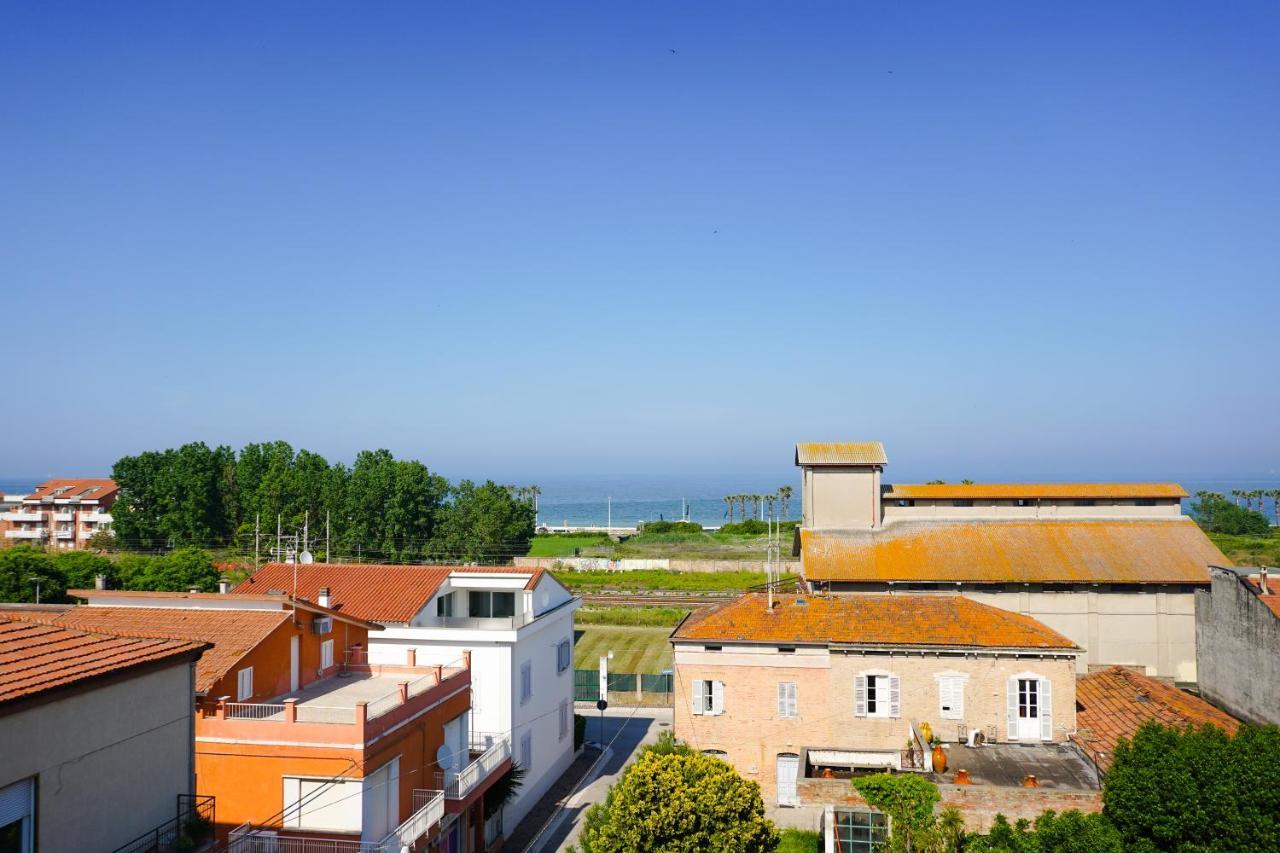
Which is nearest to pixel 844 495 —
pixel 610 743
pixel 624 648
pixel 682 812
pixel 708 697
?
pixel 610 743

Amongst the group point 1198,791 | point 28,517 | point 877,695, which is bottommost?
point 877,695

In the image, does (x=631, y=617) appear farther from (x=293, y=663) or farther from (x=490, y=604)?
(x=293, y=663)

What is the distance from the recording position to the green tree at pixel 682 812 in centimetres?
1956

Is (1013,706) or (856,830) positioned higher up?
(1013,706)

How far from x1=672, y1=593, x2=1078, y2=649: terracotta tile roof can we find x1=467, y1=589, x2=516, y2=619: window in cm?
510

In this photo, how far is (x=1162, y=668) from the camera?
34688 millimetres

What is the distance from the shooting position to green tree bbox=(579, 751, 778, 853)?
64.2 feet

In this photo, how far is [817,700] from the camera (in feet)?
90.6

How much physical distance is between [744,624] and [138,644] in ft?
59.4

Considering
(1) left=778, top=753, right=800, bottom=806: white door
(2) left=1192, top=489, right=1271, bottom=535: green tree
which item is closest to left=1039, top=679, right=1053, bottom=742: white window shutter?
(1) left=778, top=753, right=800, bottom=806: white door

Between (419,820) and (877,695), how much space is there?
13473mm

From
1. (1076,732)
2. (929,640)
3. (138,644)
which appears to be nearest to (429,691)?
(138,644)

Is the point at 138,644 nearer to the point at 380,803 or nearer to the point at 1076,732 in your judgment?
the point at 380,803

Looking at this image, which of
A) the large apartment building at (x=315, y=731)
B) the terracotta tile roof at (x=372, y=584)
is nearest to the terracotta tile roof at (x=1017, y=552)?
the terracotta tile roof at (x=372, y=584)
